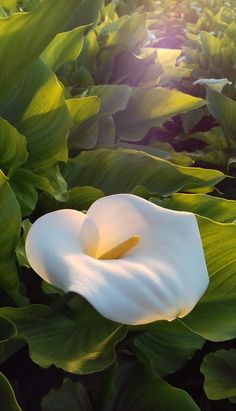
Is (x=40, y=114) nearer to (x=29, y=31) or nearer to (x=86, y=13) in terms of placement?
(x=29, y=31)

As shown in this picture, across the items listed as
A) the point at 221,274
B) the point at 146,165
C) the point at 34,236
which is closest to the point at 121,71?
the point at 146,165

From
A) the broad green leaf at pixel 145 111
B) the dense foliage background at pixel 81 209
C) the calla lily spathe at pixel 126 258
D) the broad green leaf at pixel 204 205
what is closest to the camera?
the calla lily spathe at pixel 126 258

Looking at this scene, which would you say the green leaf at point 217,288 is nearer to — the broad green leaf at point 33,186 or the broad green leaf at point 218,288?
the broad green leaf at point 218,288

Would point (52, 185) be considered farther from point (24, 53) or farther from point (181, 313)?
point (181, 313)

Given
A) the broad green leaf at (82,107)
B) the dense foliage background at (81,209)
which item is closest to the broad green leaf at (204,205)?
the dense foliage background at (81,209)

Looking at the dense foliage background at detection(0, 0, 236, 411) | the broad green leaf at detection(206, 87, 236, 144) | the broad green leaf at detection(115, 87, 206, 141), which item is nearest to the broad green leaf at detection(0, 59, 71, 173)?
the dense foliage background at detection(0, 0, 236, 411)

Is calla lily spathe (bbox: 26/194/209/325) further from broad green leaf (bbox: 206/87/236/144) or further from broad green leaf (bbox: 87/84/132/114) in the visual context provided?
broad green leaf (bbox: 206/87/236/144)
